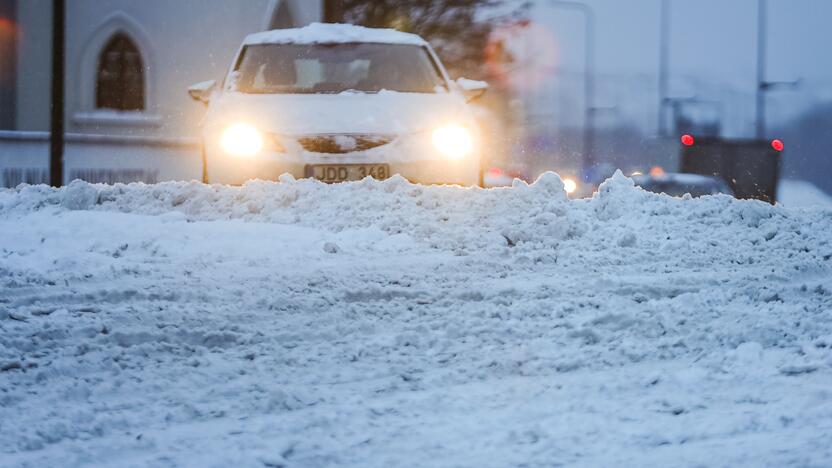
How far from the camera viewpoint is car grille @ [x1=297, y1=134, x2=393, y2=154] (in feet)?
28.8

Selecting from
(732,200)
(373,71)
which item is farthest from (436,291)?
(373,71)

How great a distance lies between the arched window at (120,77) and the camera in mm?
24656

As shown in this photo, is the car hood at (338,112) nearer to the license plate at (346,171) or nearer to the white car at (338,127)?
the white car at (338,127)

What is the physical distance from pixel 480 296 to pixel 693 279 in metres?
1.29

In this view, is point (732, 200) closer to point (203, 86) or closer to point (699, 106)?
point (203, 86)

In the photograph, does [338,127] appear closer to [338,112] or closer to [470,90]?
[338,112]

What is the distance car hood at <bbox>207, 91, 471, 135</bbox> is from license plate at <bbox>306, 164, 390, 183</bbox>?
256 millimetres

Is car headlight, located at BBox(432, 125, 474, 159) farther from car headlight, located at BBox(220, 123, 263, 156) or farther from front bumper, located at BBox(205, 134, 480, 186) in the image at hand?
car headlight, located at BBox(220, 123, 263, 156)

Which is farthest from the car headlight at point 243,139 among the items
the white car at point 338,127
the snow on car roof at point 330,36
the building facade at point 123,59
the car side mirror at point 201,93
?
the building facade at point 123,59

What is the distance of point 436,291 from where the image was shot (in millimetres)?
6102

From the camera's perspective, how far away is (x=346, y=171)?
8906mm


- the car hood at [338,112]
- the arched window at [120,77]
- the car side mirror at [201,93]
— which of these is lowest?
the car hood at [338,112]

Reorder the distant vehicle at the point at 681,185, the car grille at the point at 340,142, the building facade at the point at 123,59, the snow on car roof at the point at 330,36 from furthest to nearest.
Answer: the building facade at the point at 123,59 < the distant vehicle at the point at 681,185 < the snow on car roof at the point at 330,36 < the car grille at the point at 340,142

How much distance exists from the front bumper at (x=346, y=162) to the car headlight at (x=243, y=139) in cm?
5
